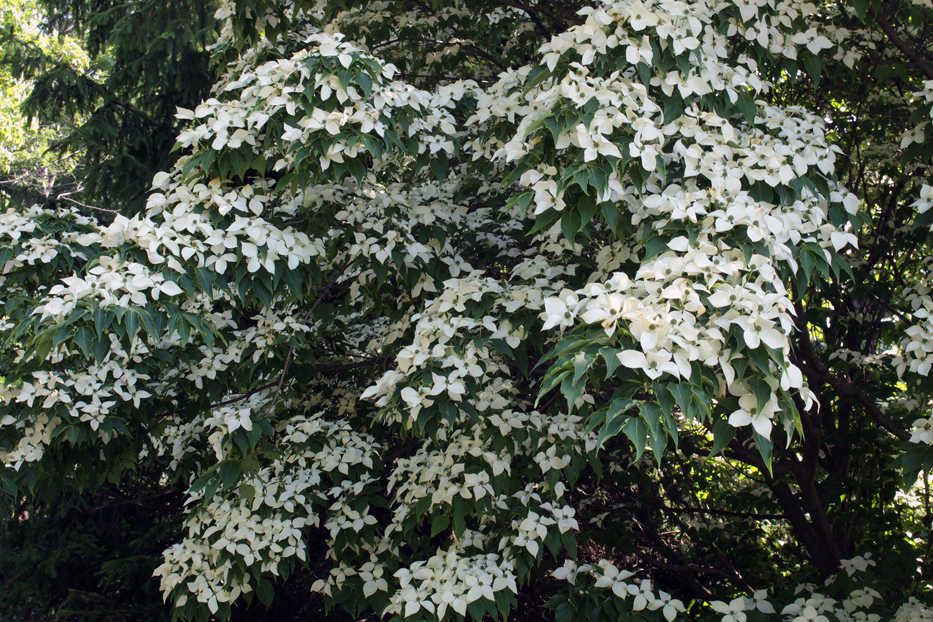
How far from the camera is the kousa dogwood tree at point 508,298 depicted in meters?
1.96

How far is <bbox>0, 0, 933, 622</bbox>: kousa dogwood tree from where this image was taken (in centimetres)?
196

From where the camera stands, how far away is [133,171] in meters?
5.31

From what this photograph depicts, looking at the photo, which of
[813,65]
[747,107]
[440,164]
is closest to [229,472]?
[440,164]

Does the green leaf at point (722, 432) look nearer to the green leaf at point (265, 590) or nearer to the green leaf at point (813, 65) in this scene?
the green leaf at point (813, 65)

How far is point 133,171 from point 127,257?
3.42 m

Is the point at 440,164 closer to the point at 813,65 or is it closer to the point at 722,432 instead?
the point at 813,65

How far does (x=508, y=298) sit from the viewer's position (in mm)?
2516

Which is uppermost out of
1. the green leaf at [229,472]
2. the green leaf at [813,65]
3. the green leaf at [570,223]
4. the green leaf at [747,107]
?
the green leaf at [813,65]

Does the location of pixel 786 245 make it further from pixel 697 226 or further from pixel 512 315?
pixel 512 315

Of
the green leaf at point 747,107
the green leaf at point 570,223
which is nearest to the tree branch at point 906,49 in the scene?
the green leaf at point 747,107

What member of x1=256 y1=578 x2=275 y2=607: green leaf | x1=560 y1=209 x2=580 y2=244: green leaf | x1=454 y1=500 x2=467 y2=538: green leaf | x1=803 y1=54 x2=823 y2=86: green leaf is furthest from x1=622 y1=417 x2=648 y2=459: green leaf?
x1=256 y1=578 x2=275 y2=607: green leaf

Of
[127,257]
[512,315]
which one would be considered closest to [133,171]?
[127,257]

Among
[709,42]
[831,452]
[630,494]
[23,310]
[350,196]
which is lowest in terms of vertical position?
[630,494]

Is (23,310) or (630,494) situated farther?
Result: (630,494)
